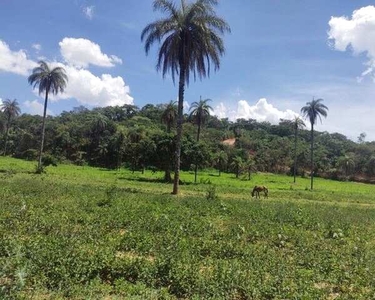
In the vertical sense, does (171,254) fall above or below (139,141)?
below

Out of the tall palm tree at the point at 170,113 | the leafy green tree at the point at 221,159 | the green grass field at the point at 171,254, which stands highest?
the tall palm tree at the point at 170,113

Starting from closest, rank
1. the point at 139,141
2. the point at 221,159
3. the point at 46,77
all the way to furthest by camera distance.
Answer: the point at 46,77 < the point at 139,141 < the point at 221,159

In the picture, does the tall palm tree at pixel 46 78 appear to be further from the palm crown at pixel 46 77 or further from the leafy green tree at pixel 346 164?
the leafy green tree at pixel 346 164

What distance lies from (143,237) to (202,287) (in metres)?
3.41

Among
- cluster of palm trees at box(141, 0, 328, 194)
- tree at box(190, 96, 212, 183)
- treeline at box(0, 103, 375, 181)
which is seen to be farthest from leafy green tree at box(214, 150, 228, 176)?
cluster of palm trees at box(141, 0, 328, 194)

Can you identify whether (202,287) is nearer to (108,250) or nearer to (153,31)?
(108,250)

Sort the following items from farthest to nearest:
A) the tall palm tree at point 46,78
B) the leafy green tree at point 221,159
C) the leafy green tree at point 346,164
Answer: the leafy green tree at point 346,164 → the leafy green tree at point 221,159 → the tall palm tree at point 46,78

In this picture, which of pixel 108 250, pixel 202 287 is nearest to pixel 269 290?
pixel 202 287

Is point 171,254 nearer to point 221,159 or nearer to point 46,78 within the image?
point 46,78

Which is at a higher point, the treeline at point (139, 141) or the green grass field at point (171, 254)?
the treeline at point (139, 141)

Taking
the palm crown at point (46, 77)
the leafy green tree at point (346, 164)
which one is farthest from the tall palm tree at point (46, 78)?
the leafy green tree at point (346, 164)

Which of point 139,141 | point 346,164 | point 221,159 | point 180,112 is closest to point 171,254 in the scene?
point 180,112

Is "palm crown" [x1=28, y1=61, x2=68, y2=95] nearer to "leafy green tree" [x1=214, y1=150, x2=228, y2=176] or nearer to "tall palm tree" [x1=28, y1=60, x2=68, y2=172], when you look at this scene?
"tall palm tree" [x1=28, y1=60, x2=68, y2=172]

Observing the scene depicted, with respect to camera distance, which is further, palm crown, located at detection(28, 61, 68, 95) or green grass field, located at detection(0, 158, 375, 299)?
palm crown, located at detection(28, 61, 68, 95)
